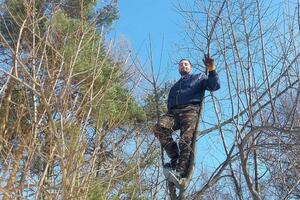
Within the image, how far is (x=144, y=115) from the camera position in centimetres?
1095

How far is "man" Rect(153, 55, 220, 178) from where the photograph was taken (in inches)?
201

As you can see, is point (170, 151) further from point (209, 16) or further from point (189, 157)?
point (209, 16)

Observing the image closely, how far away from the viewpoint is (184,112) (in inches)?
214

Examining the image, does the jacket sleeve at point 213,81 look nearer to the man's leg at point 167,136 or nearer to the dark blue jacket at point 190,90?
the dark blue jacket at point 190,90

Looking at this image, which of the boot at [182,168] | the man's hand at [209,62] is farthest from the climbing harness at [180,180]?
the man's hand at [209,62]

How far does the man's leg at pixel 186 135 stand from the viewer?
5062 mm

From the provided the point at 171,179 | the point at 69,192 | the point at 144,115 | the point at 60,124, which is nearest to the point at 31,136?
the point at 60,124

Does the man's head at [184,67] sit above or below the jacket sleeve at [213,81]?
above

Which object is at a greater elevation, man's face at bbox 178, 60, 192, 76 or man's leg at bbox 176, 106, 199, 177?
man's face at bbox 178, 60, 192, 76

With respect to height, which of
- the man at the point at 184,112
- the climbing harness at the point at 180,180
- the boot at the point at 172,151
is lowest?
the climbing harness at the point at 180,180

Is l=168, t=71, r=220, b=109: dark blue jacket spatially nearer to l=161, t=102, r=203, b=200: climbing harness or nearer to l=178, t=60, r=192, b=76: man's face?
l=178, t=60, r=192, b=76: man's face

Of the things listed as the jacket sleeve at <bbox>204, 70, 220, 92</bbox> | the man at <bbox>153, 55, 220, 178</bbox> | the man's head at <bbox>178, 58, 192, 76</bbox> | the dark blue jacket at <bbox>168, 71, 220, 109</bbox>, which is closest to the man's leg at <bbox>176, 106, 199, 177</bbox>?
the man at <bbox>153, 55, 220, 178</bbox>

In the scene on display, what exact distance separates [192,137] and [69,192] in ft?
5.58

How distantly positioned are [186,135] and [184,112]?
33 centimetres
